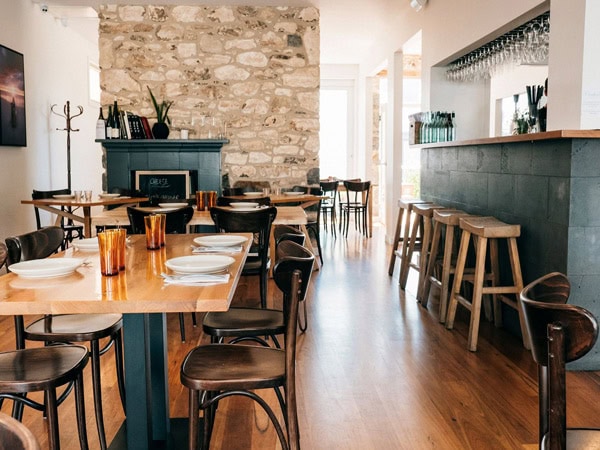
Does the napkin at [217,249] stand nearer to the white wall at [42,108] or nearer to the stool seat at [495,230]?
the stool seat at [495,230]

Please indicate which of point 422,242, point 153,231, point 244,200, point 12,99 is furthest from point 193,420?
point 12,99

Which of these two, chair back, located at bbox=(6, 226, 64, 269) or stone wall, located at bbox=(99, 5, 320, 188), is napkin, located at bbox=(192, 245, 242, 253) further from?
stone wall, located at bbox=(99, 5, 320, 188)

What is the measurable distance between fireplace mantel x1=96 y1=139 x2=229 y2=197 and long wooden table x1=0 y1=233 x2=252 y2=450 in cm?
464

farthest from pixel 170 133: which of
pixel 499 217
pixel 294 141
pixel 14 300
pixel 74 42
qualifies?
pixel 14 300

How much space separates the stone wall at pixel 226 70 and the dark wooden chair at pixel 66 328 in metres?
5.07

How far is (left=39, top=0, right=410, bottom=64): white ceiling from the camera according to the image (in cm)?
734

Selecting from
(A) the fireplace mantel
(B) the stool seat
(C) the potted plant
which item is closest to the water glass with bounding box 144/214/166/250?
(B) the stool seat

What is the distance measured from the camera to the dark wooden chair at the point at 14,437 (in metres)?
0.72

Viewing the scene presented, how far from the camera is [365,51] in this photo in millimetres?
10414

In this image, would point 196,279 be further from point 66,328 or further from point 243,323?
point 66,328

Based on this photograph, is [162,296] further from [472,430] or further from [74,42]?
[74,42]

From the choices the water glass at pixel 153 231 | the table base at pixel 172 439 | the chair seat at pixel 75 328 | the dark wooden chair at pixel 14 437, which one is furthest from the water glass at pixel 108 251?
the dark wooden chair at pixel 14 437

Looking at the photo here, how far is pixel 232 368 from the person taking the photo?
1956 millimetres

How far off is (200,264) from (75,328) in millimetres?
662
